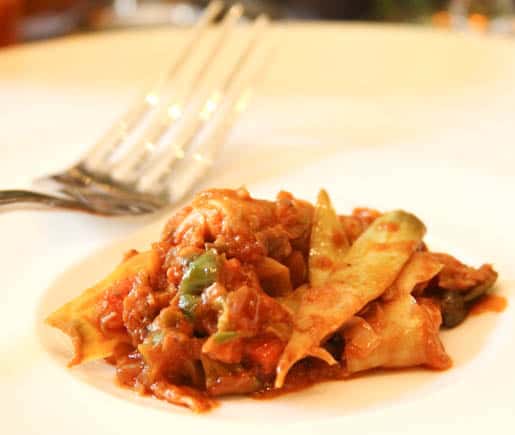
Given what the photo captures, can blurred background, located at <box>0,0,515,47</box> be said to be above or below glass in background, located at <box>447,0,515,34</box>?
below

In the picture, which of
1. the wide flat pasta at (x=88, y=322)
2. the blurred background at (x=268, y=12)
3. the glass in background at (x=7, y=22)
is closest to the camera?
the wide flat pasta at (x=88, y=322)

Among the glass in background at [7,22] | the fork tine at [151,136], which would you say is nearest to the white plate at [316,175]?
the fork tine at [151,136]

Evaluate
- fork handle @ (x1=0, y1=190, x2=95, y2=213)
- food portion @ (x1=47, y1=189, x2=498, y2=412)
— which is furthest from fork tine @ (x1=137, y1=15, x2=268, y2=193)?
food portion @ (x1=47, y1=189, x2=498, y2=412)

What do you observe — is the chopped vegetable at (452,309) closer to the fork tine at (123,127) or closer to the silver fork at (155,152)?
the silver fork at (155,152)

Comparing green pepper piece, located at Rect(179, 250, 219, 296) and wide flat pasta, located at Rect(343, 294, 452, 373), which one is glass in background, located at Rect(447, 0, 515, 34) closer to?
wide flat pasta, located at Rect(343, 294, 452, 373)

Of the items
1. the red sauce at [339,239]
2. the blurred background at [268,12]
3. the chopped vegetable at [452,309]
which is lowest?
the blurred background at [268,12]
